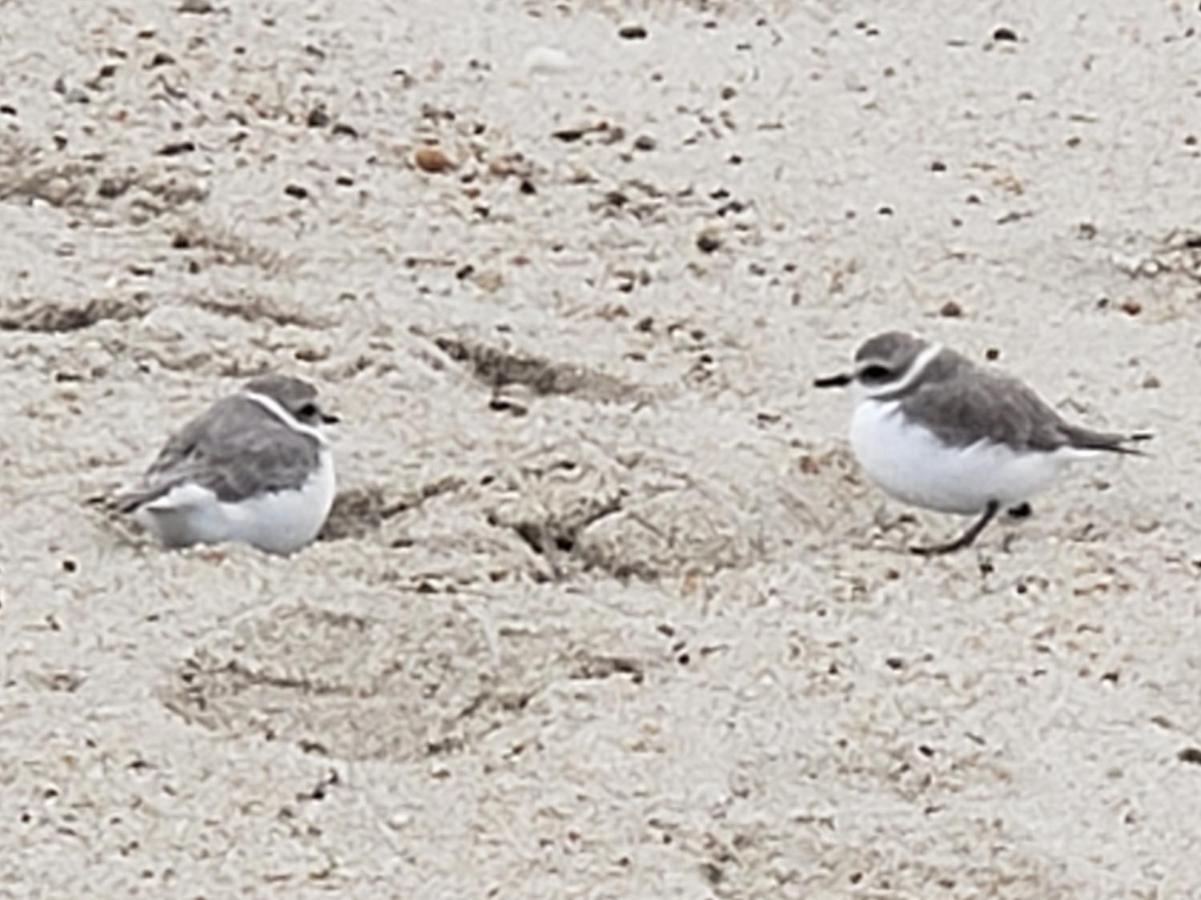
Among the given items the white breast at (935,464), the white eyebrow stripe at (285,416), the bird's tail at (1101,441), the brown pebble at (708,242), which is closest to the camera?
the white eyebrow stripe at (285,416)

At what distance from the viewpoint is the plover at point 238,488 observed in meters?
6.61

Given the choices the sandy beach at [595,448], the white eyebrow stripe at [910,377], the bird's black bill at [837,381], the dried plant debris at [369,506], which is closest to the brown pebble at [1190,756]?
the sandy beach at [595,448]

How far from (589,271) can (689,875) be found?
2.75 m

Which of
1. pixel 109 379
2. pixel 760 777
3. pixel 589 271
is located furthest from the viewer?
pixel 589 271

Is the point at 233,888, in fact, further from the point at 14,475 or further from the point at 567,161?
the point at 567,161

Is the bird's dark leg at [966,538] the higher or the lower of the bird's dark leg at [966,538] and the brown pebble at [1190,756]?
the lower

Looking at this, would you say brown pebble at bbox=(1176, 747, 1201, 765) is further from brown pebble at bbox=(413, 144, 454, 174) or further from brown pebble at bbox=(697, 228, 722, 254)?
brown pebble at bbox=(413, 144, 454, 174)

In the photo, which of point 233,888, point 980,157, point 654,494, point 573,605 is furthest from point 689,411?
point 233,888

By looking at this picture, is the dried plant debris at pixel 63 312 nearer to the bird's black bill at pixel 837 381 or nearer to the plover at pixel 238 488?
the plover at pixel 238 488

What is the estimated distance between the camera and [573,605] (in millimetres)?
6461

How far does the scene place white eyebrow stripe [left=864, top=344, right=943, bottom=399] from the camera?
7.05m

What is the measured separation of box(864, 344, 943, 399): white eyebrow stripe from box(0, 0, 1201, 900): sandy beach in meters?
0.23

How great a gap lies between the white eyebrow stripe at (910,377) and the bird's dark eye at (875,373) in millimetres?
27

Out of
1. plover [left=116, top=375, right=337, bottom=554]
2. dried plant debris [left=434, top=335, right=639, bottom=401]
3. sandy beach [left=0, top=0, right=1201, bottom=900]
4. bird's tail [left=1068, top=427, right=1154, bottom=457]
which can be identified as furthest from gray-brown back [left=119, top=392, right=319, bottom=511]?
bird's tail [left=1068, top=427, right=1154, bottom=457]
